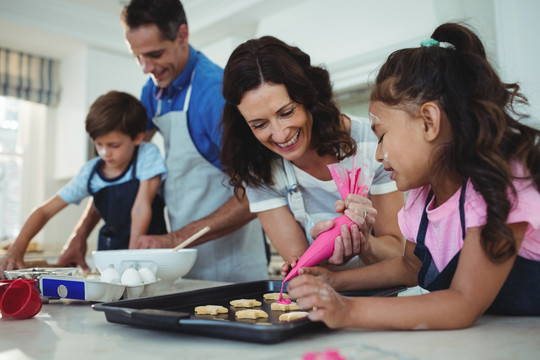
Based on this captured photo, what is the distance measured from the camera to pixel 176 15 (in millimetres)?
1813

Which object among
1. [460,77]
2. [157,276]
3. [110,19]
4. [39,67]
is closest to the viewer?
[460,77]

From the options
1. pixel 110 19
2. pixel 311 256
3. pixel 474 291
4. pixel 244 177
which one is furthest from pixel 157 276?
pixel 110 19

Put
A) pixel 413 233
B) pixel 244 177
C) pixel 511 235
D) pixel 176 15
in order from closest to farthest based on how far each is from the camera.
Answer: pixel 511 235 < pixel 413 233 < pixel 244 177 < pixel 176 15

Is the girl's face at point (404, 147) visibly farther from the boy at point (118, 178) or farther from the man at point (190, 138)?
the boy at point (118, 178)

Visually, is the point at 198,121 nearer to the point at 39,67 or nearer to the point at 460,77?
the point at 460,77

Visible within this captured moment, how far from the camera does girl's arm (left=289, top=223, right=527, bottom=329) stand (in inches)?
27.9

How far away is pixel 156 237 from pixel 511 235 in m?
1.18

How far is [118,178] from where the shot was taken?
198cm

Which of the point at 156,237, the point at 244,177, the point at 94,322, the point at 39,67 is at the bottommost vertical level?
the point at 94,322

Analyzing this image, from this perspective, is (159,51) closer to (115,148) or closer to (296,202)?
(115,148)

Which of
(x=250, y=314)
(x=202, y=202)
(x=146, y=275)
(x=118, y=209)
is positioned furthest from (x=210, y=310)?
(x=118, y=209)

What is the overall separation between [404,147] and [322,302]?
0.33 metres

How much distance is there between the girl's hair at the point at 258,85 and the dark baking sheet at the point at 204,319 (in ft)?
1.36

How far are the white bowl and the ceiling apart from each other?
2249 millimetres
